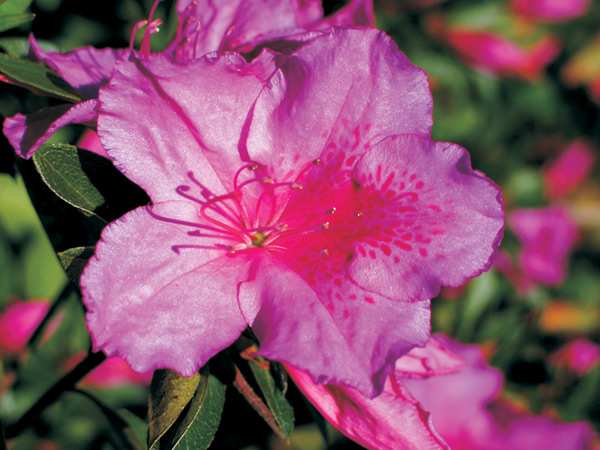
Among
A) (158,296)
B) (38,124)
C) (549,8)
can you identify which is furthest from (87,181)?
(549,8)

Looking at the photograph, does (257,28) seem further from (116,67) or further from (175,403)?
(175,403)

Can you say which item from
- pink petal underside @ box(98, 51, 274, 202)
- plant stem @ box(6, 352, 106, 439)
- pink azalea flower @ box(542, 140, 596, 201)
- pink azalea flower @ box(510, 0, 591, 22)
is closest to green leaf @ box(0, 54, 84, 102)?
pink petal underside @ box(98, 51, 274, 202)

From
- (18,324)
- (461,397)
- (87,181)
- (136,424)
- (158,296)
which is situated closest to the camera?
(158,296)

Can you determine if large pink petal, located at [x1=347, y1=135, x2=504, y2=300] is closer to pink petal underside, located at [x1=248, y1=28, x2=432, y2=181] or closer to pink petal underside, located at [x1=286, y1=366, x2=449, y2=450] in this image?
pink petal underside, located at [x1=248, y1=28, x2=432, y2=181]

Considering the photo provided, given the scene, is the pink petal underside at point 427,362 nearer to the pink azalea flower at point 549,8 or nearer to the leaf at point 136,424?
the leaf at point 136,424

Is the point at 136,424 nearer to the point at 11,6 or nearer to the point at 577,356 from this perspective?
the point at 11,6

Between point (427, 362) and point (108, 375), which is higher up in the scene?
point (427, 362)
